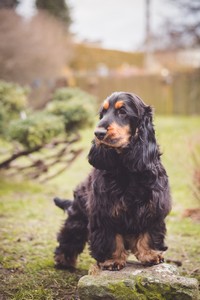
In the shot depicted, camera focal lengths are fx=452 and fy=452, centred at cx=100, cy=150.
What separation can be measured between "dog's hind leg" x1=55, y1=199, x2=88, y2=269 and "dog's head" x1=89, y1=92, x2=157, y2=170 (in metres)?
0.85

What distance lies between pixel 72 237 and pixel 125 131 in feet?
4.50

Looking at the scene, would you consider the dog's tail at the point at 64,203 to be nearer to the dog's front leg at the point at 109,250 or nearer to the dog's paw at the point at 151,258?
the dog's front leg at the point at 109,250

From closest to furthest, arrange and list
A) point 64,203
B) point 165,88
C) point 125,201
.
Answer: point 125,201 < point 64,203 < point 165,88

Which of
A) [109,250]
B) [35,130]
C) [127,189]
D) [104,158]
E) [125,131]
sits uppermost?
[35,130]

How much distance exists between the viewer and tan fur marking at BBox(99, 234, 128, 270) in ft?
11.1

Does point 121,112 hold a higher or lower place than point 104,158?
higher

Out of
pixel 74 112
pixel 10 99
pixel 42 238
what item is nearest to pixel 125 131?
pixel 42 238

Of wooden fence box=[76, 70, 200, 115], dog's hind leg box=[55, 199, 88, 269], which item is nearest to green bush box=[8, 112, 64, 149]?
dog's hind leg box=[55, 199, 88, 269]

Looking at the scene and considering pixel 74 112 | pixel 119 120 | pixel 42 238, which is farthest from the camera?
pixel 74 112

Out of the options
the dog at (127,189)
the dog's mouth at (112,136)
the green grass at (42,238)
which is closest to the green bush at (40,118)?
the green grass at (42,238)

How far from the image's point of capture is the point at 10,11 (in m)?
16.1

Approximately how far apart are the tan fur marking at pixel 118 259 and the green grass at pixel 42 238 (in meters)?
0.40

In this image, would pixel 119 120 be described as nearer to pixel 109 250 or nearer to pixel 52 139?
pixel 109 250

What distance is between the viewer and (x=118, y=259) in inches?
135
